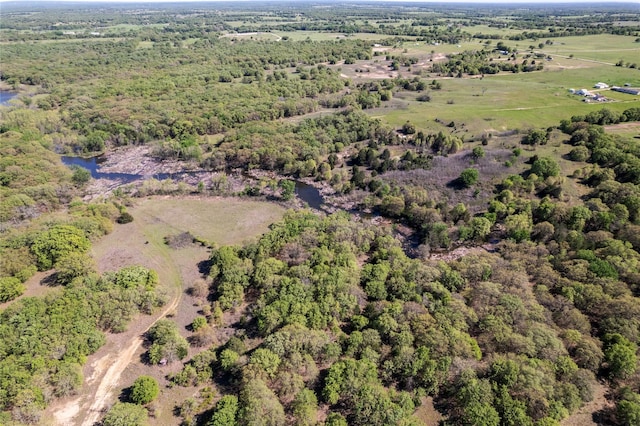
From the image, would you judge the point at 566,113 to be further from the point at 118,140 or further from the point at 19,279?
the point at 19,279

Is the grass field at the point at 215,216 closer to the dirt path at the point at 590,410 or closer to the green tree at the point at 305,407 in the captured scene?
the green tree at the point at 305,407

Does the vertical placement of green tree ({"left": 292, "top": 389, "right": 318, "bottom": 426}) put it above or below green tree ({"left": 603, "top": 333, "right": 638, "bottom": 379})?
below

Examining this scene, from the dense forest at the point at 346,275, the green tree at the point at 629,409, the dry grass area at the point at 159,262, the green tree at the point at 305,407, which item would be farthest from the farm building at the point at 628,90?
the green tree at the point at 305,407

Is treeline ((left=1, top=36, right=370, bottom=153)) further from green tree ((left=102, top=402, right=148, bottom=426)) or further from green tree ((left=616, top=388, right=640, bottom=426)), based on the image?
green tree ((left=616, top=388, right=640, bottom=426))

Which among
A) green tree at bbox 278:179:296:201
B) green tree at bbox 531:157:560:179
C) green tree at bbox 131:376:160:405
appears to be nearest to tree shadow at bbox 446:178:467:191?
green tree at bbox 531:157:560:179

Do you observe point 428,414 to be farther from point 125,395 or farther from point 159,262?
point 159,262

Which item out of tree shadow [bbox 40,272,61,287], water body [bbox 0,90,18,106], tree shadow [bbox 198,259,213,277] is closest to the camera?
tree shadow [bbox 40,272,61,287]

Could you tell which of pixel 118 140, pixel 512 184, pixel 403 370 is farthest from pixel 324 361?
pixel 118 140
